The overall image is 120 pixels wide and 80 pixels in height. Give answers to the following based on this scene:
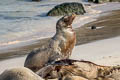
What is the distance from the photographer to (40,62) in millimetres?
6301

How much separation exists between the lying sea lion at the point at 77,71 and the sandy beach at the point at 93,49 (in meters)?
2.01

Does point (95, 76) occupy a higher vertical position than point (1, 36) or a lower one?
higher

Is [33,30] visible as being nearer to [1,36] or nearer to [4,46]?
[1,36]

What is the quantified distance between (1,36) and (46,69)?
7.95 metres

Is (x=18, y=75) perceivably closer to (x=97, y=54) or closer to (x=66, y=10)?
(x=97, y=54)

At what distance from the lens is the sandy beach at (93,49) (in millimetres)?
7211

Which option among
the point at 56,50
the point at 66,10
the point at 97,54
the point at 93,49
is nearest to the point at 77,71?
the point at 56,50

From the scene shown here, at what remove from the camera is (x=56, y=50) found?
6535 mm

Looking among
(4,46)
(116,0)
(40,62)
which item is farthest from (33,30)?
(116,0)

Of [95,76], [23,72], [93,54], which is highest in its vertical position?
[23,72]

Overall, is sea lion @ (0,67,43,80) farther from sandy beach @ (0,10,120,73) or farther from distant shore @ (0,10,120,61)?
distant shore @ (0,10,120,61)

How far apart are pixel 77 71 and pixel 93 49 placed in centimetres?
402

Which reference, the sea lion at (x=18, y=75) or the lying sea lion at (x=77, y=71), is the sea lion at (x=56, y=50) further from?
the sea lion at (x=18, y=75)

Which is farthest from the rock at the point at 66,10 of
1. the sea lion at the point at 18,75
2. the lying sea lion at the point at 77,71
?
the sea lion at the point at 18,75
